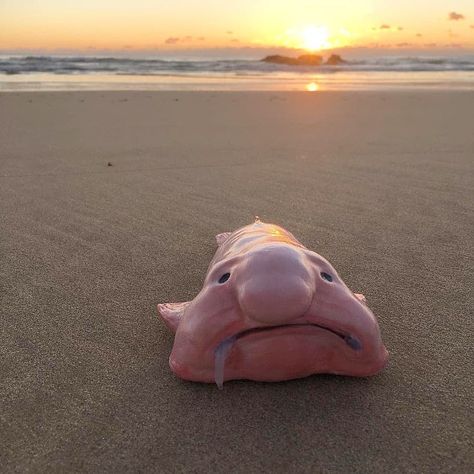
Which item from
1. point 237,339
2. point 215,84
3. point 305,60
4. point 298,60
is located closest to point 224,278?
point 237,339

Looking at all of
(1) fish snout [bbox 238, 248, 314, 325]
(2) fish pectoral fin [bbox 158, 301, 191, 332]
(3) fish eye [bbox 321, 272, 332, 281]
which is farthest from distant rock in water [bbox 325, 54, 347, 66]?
(1) fish snout [bbox 238, 248, 314, 325]

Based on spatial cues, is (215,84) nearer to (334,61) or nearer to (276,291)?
(276,291)

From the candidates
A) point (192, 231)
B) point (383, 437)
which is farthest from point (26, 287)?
point (383, 437)

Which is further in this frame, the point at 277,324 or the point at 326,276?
the point at 326,276

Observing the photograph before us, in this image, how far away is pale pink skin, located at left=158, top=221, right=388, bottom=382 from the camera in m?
1.48

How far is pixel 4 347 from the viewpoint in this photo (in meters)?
1.93

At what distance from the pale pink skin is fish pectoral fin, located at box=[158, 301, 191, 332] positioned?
22 cm

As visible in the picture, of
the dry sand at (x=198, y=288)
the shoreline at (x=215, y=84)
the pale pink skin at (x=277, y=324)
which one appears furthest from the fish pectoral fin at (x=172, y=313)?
the shoreline at (x=215, y=84)

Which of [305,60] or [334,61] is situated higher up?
[334,61]

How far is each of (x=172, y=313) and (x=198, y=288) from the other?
466 millimetres

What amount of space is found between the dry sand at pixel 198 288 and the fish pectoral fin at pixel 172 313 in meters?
0.08

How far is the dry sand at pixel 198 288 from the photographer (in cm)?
149

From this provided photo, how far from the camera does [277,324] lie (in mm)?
1503

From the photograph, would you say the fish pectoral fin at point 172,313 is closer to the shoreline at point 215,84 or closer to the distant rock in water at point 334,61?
the shoreline at point 215,84
